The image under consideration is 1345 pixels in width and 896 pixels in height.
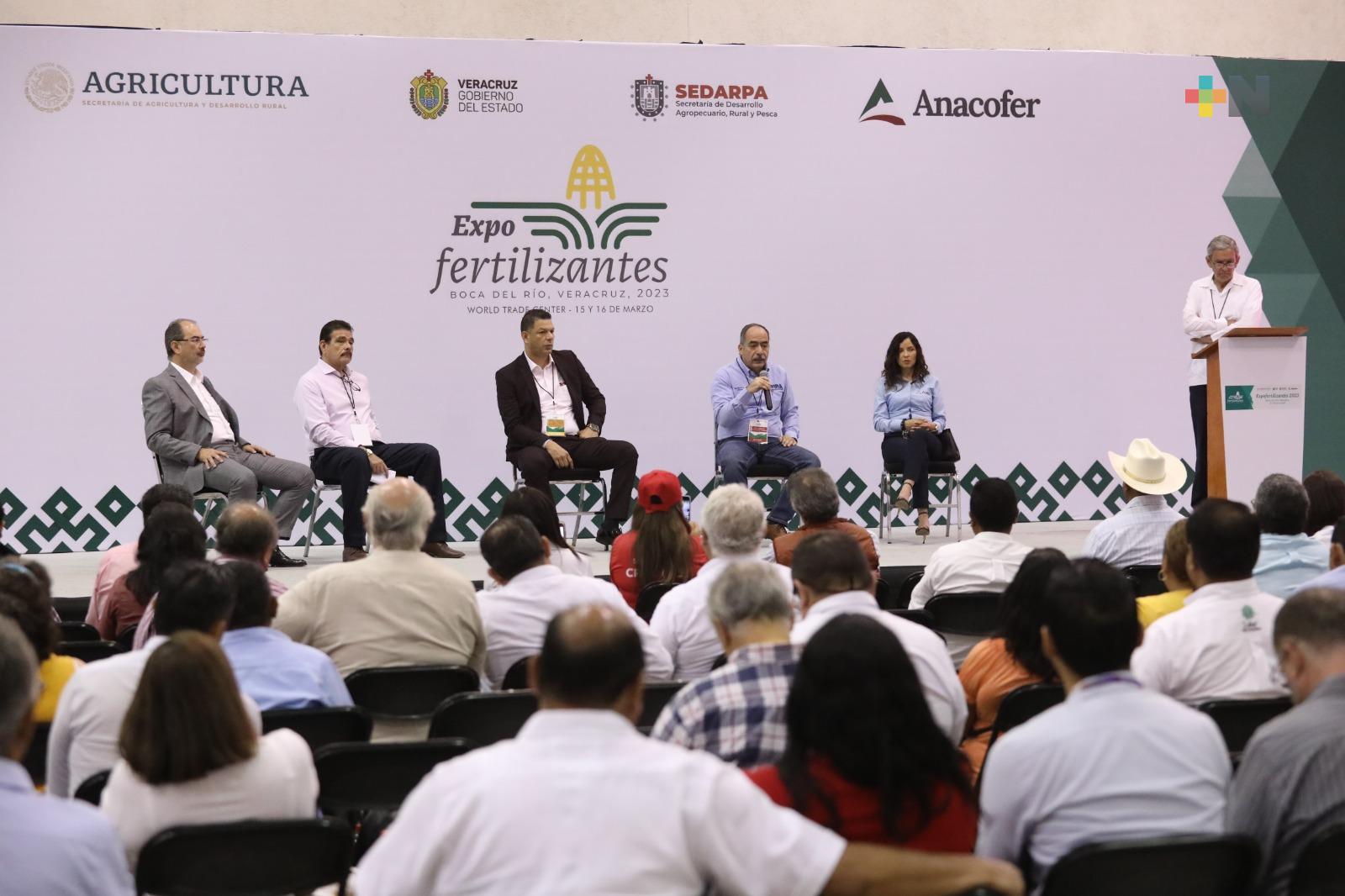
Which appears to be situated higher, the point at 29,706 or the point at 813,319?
the point at 813,319

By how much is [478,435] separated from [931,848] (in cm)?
639

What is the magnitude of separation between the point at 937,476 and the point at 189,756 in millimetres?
6684

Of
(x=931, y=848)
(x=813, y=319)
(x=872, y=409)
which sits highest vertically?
(x=813, y=319)

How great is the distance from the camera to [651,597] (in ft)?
13.9

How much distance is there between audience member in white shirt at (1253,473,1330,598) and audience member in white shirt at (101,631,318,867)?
2791mm

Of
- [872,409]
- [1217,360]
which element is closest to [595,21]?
[872,409]

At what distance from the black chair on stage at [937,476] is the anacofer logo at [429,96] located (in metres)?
3.25

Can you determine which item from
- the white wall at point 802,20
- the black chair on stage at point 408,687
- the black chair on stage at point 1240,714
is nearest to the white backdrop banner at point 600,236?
the white wall at point 802,20

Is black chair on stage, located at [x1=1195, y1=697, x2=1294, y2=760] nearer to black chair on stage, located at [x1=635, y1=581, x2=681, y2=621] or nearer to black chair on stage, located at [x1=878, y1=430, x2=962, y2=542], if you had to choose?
black chair on stage, located at [x1=635, y1=581, x2=681, y2=621]

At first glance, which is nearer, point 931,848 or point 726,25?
point 931,848

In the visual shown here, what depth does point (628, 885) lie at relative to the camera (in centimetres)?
161

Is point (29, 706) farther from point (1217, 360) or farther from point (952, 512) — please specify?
point (952, 512)

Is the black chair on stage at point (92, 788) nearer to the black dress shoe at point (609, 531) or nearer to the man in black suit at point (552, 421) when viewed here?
the man in black suit at point (552, 421)

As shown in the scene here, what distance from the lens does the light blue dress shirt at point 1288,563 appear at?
151 inches
